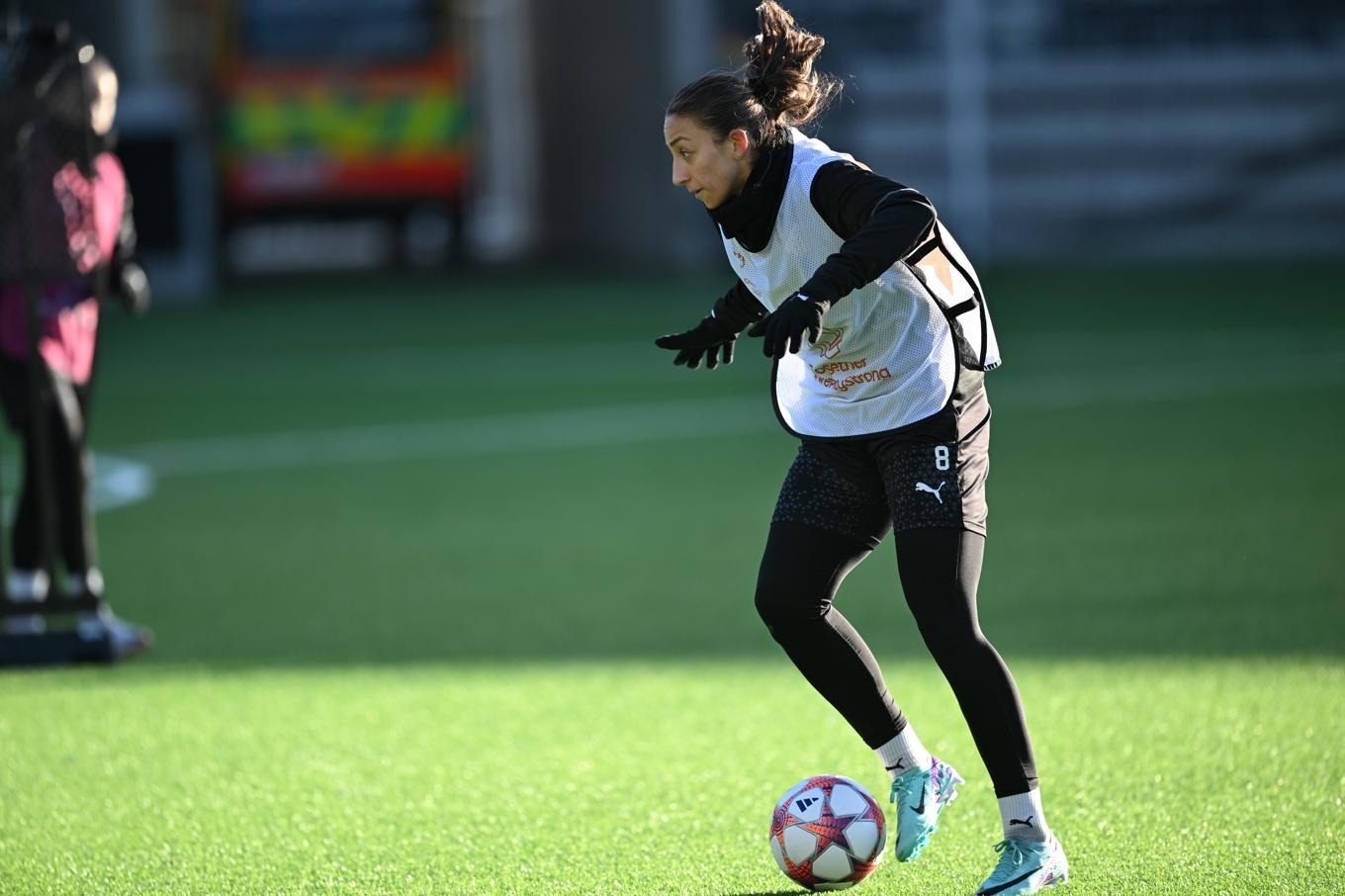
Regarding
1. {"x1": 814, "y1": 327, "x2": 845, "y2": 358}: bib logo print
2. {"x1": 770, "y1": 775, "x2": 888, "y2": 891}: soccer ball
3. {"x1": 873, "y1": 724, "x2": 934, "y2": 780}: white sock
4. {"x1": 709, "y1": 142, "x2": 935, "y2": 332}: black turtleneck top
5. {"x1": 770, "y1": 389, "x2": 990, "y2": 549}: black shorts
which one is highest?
{"x1": 709, "y1": 142, "x2": 935, "y2": 332}: black turtleneck top

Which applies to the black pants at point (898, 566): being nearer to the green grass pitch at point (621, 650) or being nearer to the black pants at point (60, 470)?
the green grass pitch at point (621, 650)

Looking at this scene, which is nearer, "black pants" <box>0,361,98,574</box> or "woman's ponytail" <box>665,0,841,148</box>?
"woman's ponytail" <box>665,0,841,148</box>

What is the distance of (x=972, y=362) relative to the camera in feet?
12.1

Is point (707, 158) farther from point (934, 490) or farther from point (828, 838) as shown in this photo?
point (828, 838)

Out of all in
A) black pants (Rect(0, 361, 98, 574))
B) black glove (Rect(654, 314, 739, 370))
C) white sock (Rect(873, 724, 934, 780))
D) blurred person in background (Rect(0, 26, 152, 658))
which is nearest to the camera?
white sock (Rect(873, 724, 934, 780))

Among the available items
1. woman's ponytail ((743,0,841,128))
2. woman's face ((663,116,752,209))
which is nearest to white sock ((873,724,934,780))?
woman's face ((663,116,752,209))

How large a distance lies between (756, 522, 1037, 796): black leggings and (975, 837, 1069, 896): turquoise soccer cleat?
0.37 ft

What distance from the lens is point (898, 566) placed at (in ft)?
12.1

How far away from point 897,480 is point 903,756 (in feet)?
2.08

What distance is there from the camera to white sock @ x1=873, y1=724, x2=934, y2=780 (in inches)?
151

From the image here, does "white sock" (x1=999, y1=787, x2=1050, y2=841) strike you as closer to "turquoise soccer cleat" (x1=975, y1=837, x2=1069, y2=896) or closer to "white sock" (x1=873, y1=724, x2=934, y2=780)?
"turquoise soccer cleat" (x1=975, y1=837, x2=1069, y2=896)

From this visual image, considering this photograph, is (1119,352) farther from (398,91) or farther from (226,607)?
(398,91)

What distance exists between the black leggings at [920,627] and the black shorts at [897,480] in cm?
3

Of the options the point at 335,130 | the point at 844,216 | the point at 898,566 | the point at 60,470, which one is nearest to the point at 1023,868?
the point at 898,566
